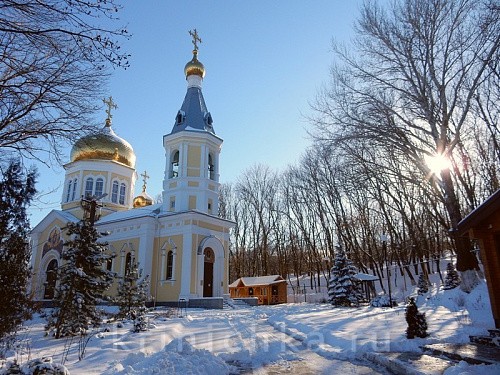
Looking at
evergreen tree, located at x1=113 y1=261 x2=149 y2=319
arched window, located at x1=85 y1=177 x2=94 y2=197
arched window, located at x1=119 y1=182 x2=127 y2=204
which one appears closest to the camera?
evergreen tree, located at x1=113 y1=261 x2=149 y2=319

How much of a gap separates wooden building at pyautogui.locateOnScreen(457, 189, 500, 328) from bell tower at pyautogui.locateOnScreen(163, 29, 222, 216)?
1974 centimetres

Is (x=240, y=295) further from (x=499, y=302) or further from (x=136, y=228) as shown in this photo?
(x=499, y=302)

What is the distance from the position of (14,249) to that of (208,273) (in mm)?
18588

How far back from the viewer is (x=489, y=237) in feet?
27.1

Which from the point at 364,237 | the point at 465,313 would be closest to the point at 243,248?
the point at 364,237

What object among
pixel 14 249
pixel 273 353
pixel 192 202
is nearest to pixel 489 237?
pixel 273 353

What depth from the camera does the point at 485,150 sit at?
73.2 ft

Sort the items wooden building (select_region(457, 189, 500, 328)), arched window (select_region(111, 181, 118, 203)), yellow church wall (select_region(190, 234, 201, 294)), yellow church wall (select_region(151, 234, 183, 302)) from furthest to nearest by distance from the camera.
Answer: arched window (select_region(111, 181, 118, 203)) < yellow church wall (select_region(151, 234, 183, 302)) < yellow church wall (select_region(190, 234, 201, 294)) < wooden building (select_region(457, 189, 500, 328))

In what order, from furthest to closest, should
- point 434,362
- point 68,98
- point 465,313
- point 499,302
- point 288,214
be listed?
point 288,214, point 465,313, point 499,302, point 68,98, point 434,362

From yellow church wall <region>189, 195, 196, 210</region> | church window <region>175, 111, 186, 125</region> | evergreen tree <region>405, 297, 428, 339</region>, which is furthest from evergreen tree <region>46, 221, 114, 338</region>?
church window <region>175, 111, 186, 125</region>

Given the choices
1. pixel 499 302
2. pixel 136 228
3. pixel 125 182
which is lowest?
pixel 499 302

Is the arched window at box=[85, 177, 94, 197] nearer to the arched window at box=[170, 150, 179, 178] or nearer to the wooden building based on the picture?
the arched window at box=[170, 150, 179, 178]

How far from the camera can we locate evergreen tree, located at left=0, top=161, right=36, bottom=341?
22.9 ft

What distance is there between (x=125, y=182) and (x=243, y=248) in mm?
17426
